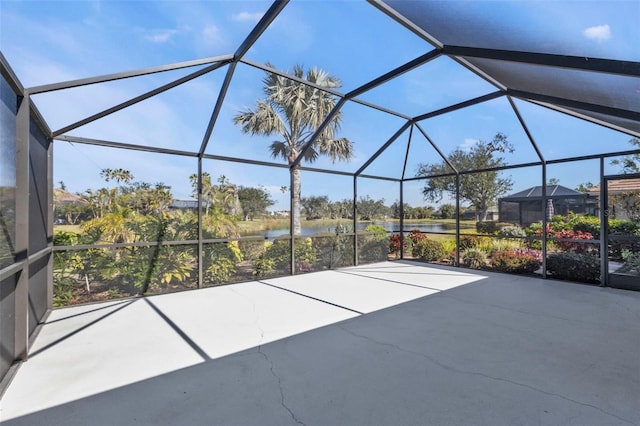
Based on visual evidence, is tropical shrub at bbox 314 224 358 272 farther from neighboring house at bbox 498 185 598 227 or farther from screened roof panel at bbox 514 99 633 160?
screened roof panel at bbox 514 99 633 160

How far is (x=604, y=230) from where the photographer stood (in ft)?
17.5

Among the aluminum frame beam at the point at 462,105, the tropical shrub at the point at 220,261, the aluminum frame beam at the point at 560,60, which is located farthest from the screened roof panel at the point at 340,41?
the tropical shrub at the point at 220,261

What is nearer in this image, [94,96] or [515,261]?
[94,96]

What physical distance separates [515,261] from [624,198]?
220 centimetres

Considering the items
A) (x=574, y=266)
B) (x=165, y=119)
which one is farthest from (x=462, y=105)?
(x=165, y=119)

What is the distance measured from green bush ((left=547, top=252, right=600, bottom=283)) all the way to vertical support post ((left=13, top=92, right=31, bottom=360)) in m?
8.27

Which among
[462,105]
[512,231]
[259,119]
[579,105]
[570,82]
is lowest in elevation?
[512,231]

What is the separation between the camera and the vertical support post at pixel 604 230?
17.4ft

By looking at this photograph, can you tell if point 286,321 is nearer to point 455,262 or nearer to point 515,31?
point 515,31

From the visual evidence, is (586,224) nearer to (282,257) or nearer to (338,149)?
(338,149)

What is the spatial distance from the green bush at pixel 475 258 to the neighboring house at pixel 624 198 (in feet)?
8.39

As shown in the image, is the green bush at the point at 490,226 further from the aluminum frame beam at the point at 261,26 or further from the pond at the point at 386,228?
the aluminum frame beam at the point at 261,26

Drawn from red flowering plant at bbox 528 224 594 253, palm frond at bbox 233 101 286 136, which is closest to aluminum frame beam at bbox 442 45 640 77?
red flowering plant at bbox 528 224 594 253

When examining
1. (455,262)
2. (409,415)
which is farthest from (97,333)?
(455,262)
